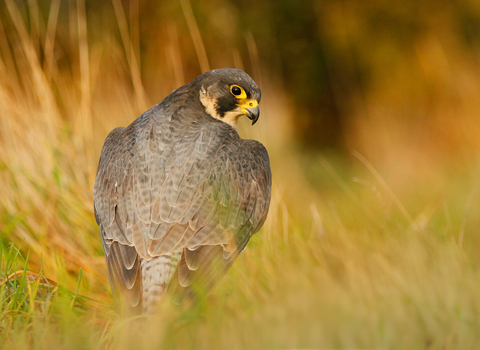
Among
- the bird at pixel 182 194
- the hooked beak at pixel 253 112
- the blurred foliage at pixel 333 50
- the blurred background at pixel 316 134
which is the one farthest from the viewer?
the blurred foliage at pixel 333 50

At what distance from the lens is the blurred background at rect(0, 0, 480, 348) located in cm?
237

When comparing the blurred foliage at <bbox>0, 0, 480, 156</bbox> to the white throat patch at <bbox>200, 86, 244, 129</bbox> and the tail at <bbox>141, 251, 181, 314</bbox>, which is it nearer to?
the white throat patch at <bbox>200, 86, 244, 129</bbox>

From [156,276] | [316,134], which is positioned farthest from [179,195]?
[316,134]

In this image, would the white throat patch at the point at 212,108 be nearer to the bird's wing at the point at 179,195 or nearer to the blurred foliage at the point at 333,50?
the bird's wing at the point at 179,195

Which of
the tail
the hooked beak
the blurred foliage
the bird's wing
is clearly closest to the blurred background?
the blurred foliage

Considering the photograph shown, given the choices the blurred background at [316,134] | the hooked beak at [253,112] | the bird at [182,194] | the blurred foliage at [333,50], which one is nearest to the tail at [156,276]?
the bird at [182,194]

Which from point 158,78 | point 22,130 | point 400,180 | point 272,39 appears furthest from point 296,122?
point 22,130

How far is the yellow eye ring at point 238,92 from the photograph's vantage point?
9.87 ft

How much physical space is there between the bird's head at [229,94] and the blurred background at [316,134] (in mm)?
761

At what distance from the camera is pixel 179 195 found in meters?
2.62

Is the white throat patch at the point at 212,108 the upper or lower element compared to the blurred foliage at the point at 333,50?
upper

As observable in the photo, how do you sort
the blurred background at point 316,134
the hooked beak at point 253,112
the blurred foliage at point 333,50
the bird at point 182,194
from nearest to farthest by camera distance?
the blurred background at point 316,134 < the bird at point 182,194 < the hooked beak at point 253,112 < the blurred foliage at point 333,50

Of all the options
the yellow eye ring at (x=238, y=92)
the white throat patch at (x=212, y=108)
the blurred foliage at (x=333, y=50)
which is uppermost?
the yellow eye ring at (x=238, y=92)

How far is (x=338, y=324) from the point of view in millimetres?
2014
